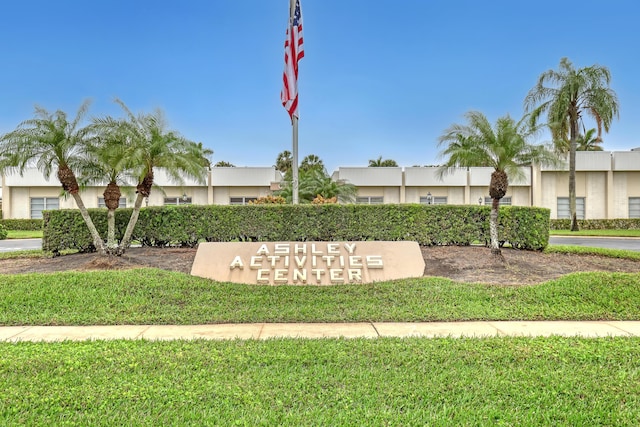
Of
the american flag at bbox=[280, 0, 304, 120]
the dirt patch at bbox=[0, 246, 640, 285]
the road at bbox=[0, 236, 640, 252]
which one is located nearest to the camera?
the dirt patch at bbox=[0, 246, 640, 285]


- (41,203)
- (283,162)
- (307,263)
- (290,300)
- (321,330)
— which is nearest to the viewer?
(321,330)

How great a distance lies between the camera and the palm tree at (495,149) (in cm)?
1161

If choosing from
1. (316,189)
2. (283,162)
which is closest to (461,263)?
(316,189)

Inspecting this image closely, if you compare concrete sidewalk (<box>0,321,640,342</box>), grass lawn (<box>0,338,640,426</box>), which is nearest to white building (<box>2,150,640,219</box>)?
concrete sidewalk (<box>0,321,640,342</box>)

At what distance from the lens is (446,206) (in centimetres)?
1316

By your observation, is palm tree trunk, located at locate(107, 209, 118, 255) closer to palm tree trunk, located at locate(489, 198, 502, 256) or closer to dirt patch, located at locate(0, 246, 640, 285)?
dirt patch, located at locate(0, 246, 640, 285)

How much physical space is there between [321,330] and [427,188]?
26.5 metres

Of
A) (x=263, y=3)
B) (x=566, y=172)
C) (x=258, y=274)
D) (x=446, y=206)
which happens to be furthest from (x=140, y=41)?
(x=566, y=172)

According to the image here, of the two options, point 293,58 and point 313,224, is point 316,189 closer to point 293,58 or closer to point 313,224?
point 313,224

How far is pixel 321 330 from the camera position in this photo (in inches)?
229

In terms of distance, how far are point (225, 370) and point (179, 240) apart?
387 inches

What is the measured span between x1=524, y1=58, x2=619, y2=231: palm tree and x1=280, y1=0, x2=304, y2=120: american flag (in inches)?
720

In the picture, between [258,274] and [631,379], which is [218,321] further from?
[631,379]

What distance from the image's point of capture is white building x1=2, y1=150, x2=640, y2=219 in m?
29.5
